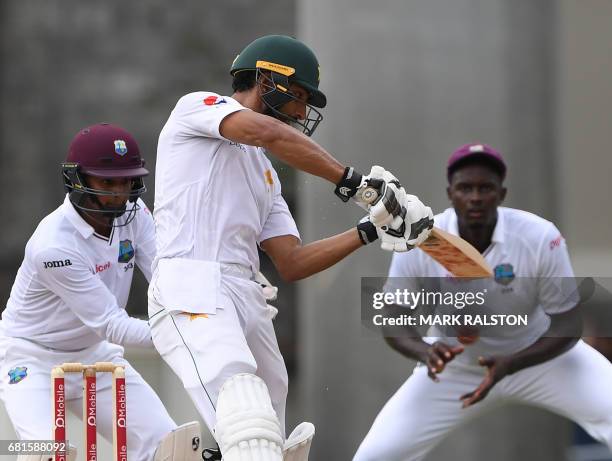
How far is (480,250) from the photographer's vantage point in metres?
4.73

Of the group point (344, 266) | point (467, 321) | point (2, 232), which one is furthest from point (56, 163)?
point (467, 321)

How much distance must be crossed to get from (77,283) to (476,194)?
5.28 feet

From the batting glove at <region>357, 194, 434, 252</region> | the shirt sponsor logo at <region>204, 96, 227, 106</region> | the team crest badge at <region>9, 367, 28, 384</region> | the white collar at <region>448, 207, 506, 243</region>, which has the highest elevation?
the shirt sponsor logo at <region>204, 96, 227, 106</region>

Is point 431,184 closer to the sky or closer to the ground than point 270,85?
closer to the ground

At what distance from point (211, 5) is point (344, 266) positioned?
69.5 inches

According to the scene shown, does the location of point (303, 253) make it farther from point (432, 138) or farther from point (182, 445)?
point (432, 138)

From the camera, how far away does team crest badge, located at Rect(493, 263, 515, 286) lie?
15.7ft

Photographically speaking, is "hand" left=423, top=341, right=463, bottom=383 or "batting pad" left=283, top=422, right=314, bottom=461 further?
"hand" left=423, top=341, right=463, bottom=383

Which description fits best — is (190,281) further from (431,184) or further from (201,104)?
(431,184)

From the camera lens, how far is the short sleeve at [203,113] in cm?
349

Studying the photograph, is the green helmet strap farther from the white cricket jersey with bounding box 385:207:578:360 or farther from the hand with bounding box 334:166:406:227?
the white cricket jersey with bounding box 385:207:578:360

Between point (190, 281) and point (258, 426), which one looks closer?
point (258, 426)

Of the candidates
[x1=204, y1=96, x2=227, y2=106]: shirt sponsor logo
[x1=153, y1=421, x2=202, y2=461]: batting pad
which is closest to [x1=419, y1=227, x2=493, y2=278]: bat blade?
[x1=204, y1=96, x2=227, y2=106]: shirt sponsor logo

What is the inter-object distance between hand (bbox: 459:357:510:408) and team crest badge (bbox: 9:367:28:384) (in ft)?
5.50
